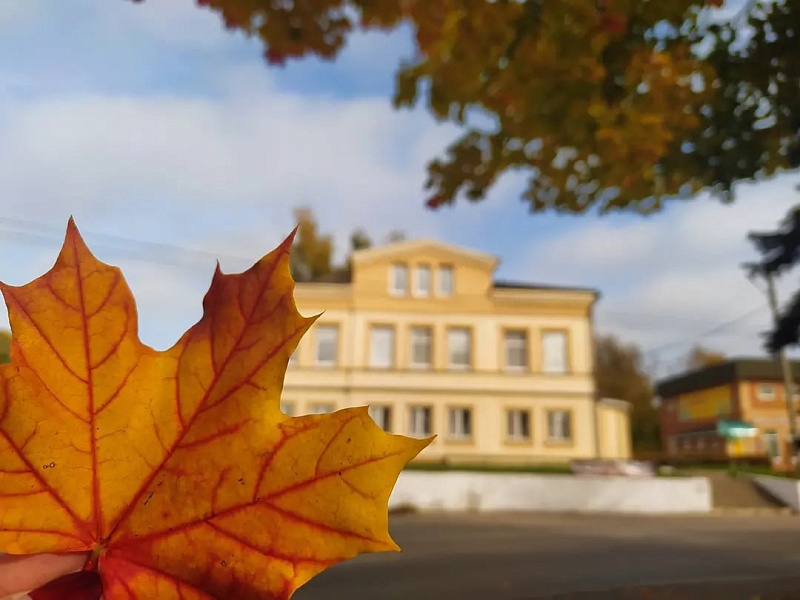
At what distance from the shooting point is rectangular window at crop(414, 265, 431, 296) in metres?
9.57

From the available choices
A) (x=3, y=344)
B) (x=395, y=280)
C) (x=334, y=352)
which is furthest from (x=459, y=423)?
(x=3, y=344)

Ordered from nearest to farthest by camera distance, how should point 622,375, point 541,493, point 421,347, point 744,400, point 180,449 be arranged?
point 180,449 → point 744,400 → point 541,493 → point 421,347 → point 622,375

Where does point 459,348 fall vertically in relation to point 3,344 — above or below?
above

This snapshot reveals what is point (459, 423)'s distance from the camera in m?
9.24

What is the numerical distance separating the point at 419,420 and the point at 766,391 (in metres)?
7.55

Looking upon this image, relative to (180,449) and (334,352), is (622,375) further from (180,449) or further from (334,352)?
(180,449)

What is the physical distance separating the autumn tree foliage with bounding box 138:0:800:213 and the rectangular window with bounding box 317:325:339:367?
7970 millimetres

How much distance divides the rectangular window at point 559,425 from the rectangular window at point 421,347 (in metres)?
2.26

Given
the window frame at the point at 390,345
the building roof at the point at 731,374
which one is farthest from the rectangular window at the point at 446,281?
the building roof at the point at 731,374

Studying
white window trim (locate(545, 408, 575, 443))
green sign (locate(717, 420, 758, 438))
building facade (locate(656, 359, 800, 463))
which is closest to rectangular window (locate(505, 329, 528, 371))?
white window trim (locate(545, 408, 575, 443))

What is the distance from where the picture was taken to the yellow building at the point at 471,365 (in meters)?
9.10

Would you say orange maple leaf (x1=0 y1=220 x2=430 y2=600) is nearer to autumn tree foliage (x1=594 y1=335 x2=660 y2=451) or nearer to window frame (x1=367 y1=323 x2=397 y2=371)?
window frame (x1=367 y1=323 x2=397 y2=371)

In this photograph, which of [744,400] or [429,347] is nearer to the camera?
[744,400]

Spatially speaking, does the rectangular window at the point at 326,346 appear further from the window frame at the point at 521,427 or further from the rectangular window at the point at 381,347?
the window frame at the point at 521,427
